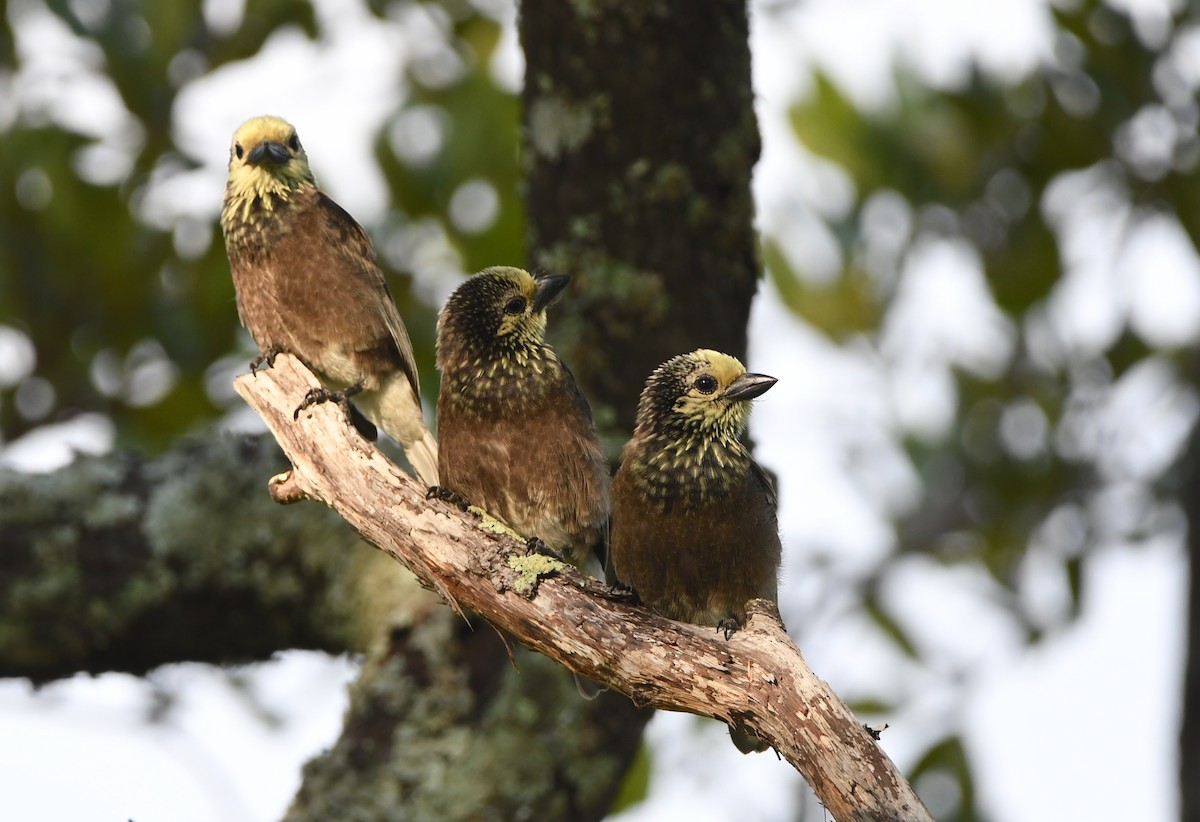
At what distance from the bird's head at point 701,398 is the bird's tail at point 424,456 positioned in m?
1.03

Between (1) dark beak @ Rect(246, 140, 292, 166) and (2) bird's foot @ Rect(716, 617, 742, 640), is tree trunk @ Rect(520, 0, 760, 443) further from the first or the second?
(2) bird's foot @ Rect(716, 617, 742, 640)

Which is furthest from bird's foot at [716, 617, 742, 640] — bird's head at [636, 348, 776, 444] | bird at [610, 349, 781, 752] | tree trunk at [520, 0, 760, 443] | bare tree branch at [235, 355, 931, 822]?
tree trunk at [520, 0, 760, 443]

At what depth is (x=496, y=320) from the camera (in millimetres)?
3904

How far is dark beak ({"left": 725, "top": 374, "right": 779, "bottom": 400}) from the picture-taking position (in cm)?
368

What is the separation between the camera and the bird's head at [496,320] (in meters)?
3.87

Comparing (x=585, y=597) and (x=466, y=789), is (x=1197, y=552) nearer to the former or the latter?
(x=466, y=789)

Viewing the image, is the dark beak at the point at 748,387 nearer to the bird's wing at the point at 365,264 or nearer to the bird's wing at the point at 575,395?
the bird's wing at the point at 575,395

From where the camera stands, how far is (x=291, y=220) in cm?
432

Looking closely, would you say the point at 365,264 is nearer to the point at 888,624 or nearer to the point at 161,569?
the point at 161,569

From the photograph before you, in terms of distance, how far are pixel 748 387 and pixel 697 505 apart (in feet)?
1.13

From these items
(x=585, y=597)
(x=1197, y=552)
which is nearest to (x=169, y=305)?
(x=585, y=597)

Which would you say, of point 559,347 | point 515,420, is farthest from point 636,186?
point 515,420

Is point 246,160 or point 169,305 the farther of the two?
point 169,305

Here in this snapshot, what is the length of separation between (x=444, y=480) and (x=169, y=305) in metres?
2.31
